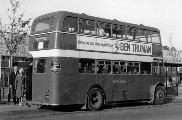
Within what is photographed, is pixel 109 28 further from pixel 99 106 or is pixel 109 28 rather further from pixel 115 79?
pixel 99 106

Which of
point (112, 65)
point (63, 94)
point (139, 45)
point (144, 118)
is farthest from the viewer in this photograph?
point (139, 45)

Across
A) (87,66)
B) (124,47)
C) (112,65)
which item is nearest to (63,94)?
(87,66)

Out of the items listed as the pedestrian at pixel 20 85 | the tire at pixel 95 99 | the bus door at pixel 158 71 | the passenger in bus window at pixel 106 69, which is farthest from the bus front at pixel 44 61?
the bus door at pixel 158 71

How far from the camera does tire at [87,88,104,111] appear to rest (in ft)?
57.6

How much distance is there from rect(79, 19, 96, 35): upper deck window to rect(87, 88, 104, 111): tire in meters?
2.63

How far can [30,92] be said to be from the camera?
18.9 meters

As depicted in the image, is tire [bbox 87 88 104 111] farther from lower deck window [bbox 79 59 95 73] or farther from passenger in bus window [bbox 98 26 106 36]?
passenger in bus window [bbox 98 26 106 36]

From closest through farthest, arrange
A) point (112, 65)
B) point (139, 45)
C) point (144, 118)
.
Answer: point (144, 118), point (112, 65), point (139, 45)

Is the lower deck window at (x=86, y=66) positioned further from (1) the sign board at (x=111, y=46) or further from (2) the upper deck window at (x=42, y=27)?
(2) the upper deck window at (x=42, y=27)

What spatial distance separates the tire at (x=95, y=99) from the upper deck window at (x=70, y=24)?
2952mm

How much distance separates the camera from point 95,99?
704 inches

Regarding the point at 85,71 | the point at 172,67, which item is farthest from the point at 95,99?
the point at 172,67

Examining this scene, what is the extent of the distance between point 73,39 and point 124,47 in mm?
3581

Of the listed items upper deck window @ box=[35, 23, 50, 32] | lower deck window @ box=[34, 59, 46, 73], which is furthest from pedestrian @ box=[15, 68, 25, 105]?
upper deck window @ box=[35, 23, 50, 32]
